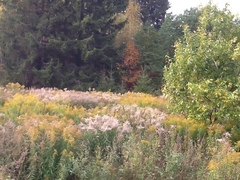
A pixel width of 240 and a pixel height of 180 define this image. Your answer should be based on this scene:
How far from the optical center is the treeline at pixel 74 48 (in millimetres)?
21688

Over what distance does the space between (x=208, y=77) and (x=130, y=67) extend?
1672 centimetres

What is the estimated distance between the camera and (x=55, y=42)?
833 inches

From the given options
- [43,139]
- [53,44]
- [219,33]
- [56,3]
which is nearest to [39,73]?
[53,44]

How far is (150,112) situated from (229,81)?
183cm

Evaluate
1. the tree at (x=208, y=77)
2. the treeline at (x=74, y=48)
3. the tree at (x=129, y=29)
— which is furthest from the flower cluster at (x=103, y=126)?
the tree at (x=129, y=29)

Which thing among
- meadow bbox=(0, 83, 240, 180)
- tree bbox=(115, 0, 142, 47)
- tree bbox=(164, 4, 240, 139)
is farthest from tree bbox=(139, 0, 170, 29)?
meadow bbox=(0, 83, 240, 180)

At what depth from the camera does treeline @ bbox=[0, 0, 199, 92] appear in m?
21.7

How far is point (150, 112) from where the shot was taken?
7.78 m

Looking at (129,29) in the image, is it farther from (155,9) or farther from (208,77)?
(208,77)

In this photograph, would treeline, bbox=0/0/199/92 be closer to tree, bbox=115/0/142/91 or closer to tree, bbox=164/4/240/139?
tree, bbox=115/0/142/91

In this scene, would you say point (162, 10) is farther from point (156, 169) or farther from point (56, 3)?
point (156, 169)

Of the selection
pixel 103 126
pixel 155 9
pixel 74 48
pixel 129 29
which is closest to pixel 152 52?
pixel 129 29

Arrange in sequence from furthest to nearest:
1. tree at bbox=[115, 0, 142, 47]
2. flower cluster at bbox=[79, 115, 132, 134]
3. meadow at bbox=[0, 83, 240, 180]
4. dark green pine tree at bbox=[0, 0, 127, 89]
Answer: tree at bbox=[115, 0, 142, 47], dark green pine tree at bbox=[0, 0, 127, 89], flower cluster at bbox=[79, 115, 132, 134], meadow at bbox=[0, 83, 240, 180]

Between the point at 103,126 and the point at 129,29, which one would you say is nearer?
the point at 103,126
